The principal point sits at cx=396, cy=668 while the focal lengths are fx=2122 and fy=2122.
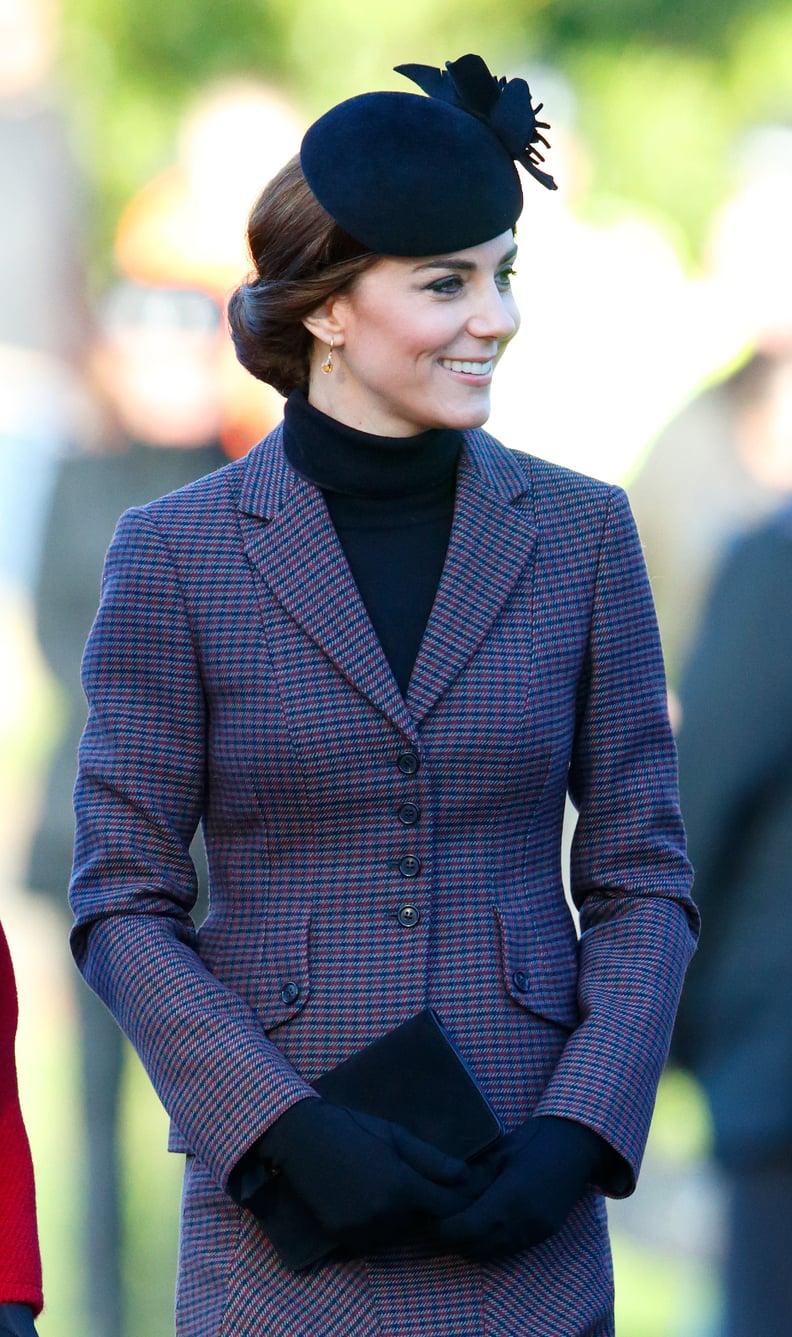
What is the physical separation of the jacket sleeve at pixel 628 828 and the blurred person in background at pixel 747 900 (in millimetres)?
920

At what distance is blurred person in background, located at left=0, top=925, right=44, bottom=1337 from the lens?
78.1 inches

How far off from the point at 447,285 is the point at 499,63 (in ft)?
9.18

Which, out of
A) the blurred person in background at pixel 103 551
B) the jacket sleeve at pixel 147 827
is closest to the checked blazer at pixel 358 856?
the jacket sleeve at pixel 147 827

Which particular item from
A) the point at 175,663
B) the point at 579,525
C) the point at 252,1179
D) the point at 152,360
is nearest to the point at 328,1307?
the point at 252,1179

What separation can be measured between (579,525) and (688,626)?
2019 millimetres

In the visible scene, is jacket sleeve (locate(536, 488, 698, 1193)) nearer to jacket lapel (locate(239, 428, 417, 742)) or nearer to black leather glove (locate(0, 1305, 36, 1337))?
jacket lapel (locate(239, 428, 417, 742))

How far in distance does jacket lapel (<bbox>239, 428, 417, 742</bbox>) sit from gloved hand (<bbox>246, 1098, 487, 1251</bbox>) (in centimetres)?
41

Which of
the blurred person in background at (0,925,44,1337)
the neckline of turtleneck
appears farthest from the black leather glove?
the neckline of turtleneck

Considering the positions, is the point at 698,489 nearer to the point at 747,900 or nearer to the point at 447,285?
the point at 747,900

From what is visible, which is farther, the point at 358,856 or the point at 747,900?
the point at 747,900

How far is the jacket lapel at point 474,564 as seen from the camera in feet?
7.39

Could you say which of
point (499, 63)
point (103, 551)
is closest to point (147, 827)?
point (103, 551)

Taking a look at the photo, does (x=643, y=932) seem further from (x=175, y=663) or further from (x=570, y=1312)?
(x=175, y=663)

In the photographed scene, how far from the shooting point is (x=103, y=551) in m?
4.27
